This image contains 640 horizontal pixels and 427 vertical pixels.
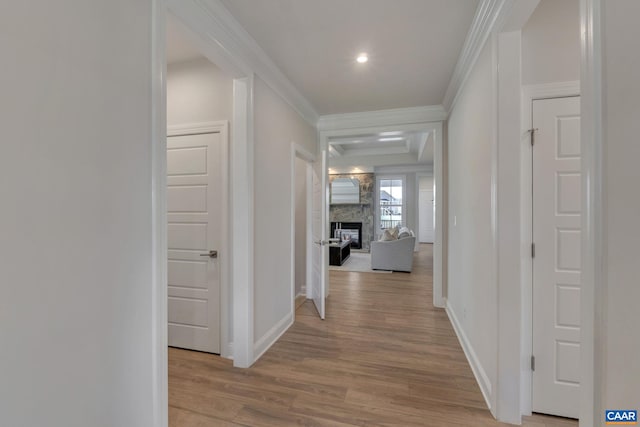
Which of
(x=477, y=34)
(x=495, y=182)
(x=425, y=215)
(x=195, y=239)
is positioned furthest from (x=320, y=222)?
(x=425, y=215)

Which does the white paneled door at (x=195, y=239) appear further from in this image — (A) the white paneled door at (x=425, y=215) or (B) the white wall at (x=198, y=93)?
(A) the white paneled door at (x=425, y=215)

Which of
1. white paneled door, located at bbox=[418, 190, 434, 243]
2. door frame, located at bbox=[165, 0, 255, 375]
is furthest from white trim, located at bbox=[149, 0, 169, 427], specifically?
white paneled door, located at bbox=[418, 190, 434, 243]

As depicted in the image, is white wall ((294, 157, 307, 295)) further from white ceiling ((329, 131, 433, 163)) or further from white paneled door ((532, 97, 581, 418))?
white paneled door ((532, 97, 581, 418))

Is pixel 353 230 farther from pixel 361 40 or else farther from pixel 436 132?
pixel 361 40

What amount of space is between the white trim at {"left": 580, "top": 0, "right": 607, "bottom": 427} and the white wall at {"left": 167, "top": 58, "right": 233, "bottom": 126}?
7.79 feet

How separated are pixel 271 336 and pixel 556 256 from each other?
8.10ft

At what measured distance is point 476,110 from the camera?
2.21 m

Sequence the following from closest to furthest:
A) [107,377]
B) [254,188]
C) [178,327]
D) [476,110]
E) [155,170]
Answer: [107,377]
[155,170]
[476,110]
[254,188]
[178,327]

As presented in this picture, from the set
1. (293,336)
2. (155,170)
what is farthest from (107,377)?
(293,336)

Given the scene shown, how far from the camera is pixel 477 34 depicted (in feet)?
6.50

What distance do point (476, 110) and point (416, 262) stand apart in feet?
17.5

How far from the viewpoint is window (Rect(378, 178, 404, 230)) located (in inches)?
353

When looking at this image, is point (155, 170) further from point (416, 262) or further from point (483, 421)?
point (416, 262)

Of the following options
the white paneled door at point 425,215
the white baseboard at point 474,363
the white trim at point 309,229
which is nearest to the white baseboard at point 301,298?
the white trim at point 309,229
